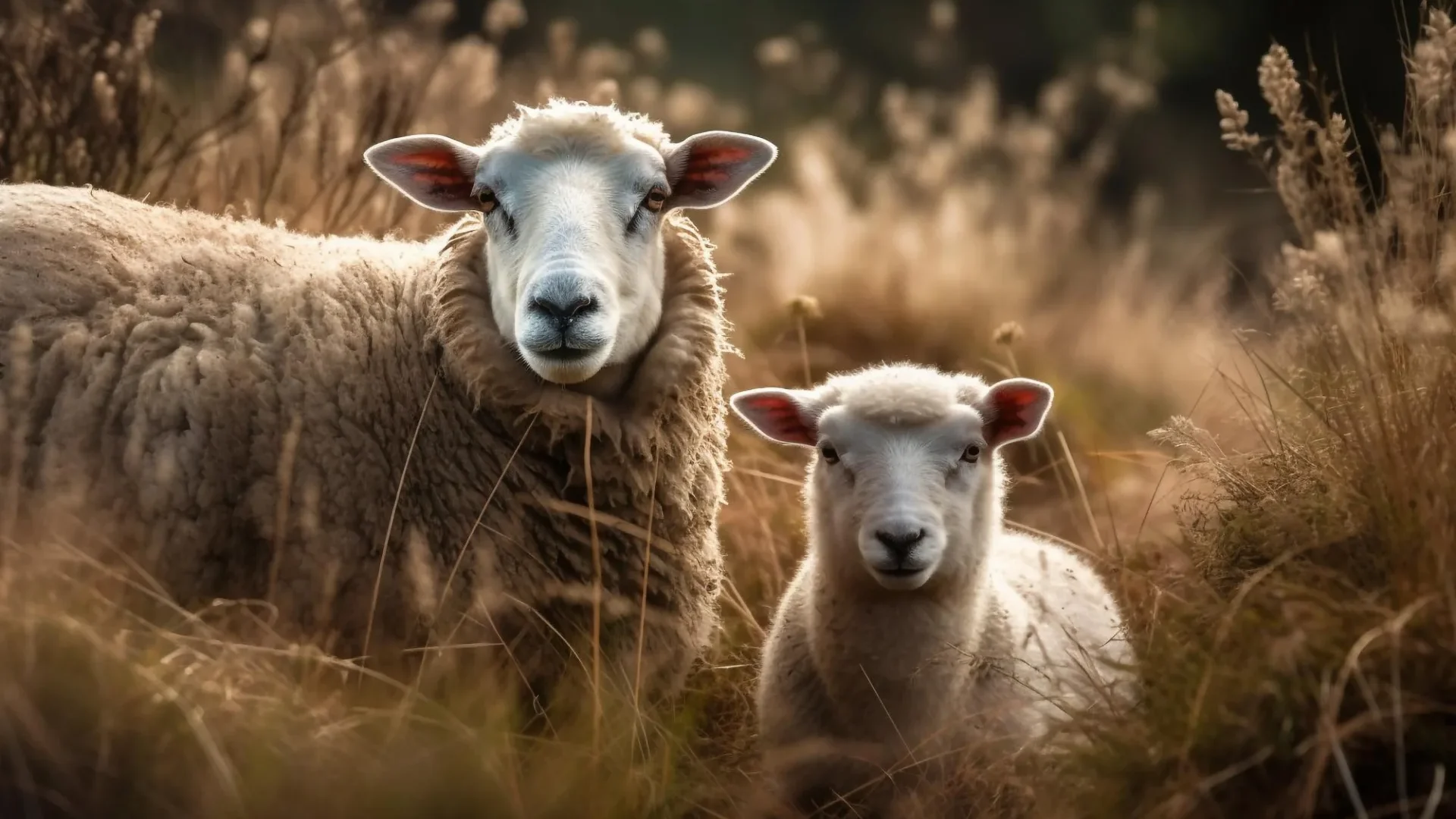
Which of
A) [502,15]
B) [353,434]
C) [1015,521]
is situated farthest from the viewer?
[502,15]

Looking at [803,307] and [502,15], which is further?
[502,15]

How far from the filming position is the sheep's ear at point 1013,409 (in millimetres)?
3436

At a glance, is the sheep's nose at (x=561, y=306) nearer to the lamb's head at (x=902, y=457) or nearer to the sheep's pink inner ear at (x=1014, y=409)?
the lamb's head at (x=902, y=457)

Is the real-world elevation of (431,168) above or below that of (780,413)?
above

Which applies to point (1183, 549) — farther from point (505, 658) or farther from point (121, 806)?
point (121, 806)

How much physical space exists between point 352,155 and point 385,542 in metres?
2.71

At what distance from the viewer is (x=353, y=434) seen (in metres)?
3.40

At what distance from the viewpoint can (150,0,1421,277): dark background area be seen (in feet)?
40.1

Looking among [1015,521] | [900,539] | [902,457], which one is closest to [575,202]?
[902,457]

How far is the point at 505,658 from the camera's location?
336 cm

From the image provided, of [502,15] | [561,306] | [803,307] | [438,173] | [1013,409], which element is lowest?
[1013,409]

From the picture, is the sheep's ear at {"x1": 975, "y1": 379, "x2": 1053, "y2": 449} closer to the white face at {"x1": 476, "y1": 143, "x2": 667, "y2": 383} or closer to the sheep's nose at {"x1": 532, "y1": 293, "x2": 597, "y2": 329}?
the white face at {"x1": 476, "y1": 143, "x2": 667, "y2": 383}

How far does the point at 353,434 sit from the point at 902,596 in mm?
1259

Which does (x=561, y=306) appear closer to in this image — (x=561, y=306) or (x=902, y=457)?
(x=561, y=306)
